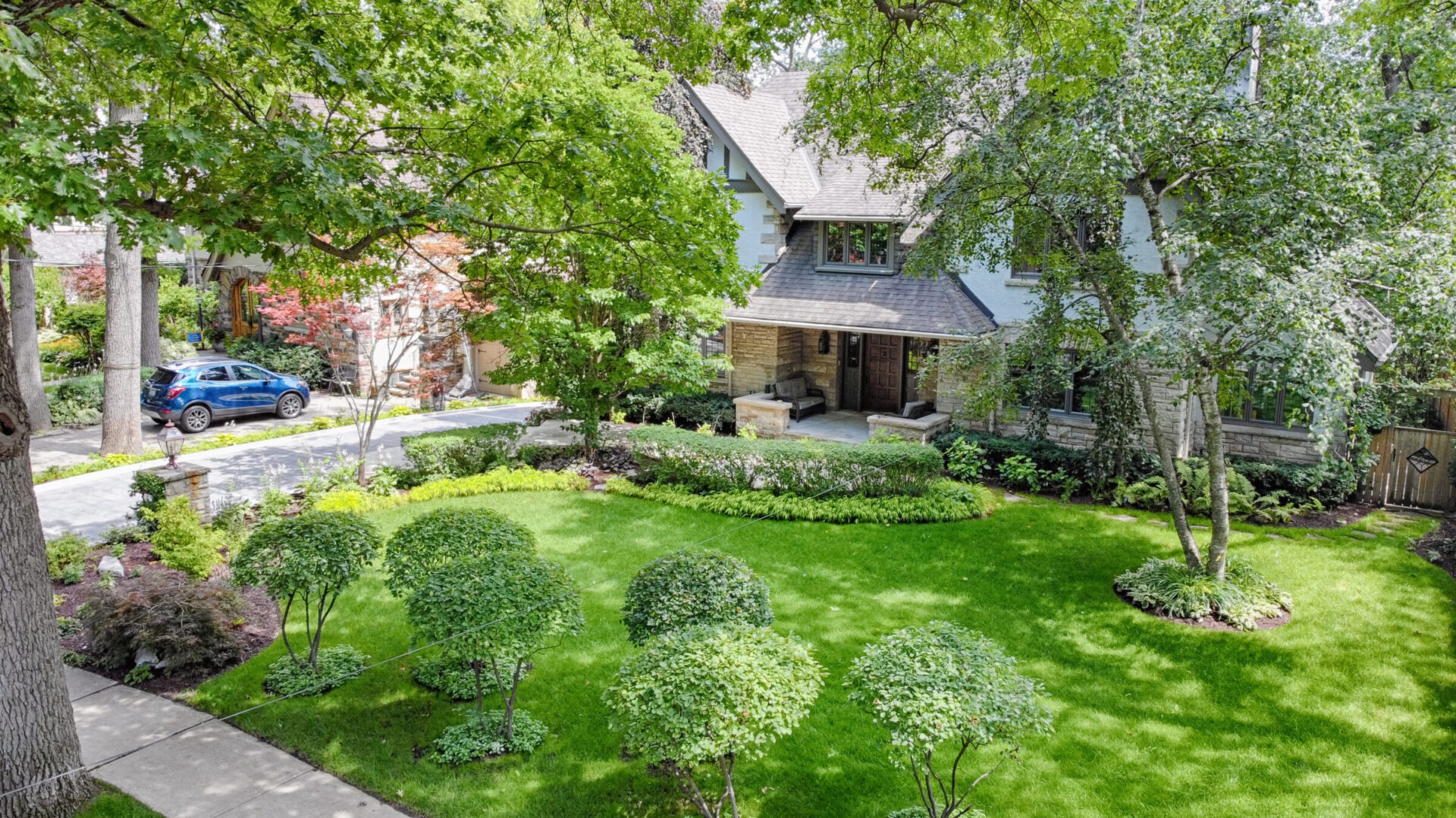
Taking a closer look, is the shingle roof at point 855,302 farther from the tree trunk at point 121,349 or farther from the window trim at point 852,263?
the tree trunk at point 121,349

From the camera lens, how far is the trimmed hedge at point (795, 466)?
548 inches

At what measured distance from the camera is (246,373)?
21.0m

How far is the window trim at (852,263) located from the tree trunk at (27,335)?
1545 cm

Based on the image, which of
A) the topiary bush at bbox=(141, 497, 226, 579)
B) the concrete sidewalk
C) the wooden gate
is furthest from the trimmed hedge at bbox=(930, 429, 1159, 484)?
the concrete sidewalk

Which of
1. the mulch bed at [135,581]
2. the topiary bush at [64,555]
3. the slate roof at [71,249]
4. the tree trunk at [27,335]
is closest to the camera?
the mulch bed at [135,581]

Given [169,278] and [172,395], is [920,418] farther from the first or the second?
[169,278]

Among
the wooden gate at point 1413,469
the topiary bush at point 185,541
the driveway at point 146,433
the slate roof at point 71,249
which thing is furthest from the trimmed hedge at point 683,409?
the slate roof at point 71,249

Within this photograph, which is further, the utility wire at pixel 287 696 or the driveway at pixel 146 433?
the driveway at pixel 146 433

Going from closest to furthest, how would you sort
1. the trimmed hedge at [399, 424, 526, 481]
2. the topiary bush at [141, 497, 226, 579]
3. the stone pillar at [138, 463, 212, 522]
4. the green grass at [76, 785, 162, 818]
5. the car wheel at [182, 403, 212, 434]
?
the green grass at [76, 785, 162, 818] < the topiary bush at [141, 497, 226, 579] < the stone pillar at [138, 463, 212, 522] < the trimmed hedge at [399, 424, 526, 481] < the car wheel at [182, 403, 212, 434]

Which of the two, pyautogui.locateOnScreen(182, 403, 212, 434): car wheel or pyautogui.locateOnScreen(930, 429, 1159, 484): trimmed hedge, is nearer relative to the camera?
pyautogui.locateOnScreen(930, 429, 1159, 484): trimmed hedge

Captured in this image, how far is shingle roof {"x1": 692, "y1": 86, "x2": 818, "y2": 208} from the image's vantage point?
19.0m

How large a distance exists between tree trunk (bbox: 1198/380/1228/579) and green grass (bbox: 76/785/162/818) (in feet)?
33.3

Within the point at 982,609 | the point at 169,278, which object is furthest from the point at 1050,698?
the point at 169,278

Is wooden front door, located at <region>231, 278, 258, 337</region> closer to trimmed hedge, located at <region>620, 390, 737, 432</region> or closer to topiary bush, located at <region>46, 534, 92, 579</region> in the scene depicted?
trimmed hedge, located at <region>620, 390, 737, 432</region>
